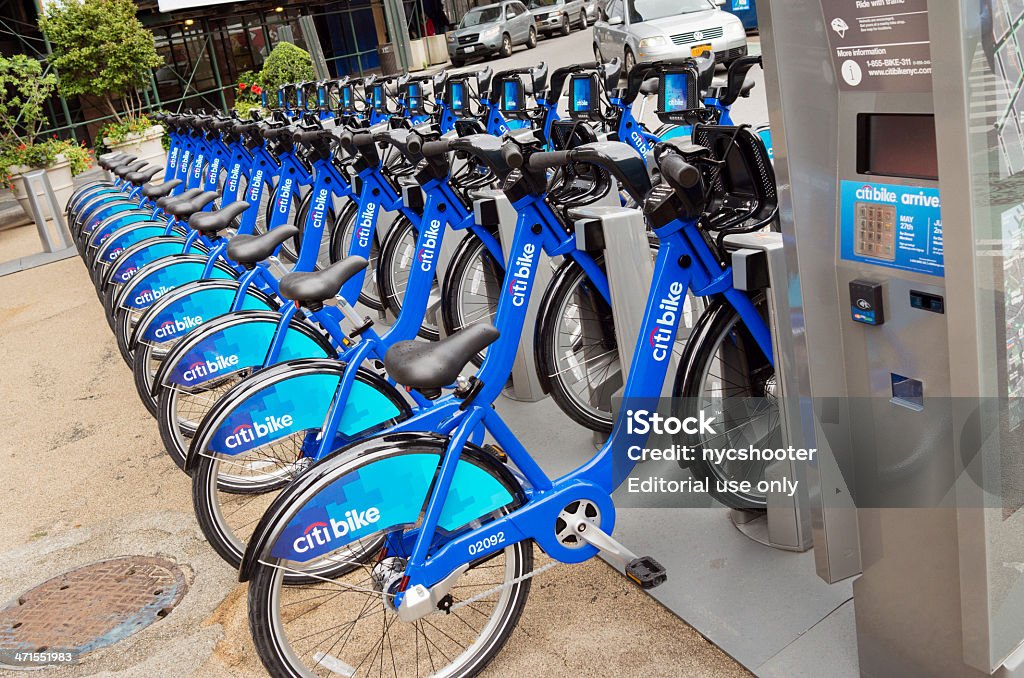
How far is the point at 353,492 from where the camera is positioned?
7.72ft

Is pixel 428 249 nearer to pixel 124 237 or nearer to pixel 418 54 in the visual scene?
pixel 124 237

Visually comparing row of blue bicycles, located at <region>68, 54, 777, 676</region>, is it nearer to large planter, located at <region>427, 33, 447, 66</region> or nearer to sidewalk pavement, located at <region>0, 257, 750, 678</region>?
sidewalk pavement, located at <region>0, 257, 750, 678</region>

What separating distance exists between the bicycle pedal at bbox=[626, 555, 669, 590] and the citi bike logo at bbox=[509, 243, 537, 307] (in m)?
0.88

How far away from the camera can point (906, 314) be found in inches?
71.6

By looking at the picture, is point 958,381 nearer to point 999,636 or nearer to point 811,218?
point 811,218

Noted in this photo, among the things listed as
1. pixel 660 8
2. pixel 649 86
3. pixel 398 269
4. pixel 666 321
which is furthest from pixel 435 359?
pixel 660 8

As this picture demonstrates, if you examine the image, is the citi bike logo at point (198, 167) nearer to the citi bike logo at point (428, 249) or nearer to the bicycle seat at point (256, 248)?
the bicycle seat at point (256, 248)

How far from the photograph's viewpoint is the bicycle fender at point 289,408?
10.1 feet

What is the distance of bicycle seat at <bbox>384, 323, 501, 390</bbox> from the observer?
230cm

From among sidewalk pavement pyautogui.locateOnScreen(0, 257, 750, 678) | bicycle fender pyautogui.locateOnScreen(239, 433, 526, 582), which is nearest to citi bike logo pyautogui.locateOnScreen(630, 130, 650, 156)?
sidewalk pavement pyautogui.locateOnScreen(0, 257, 750, 678)

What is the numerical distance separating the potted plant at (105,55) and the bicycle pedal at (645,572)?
1348cm

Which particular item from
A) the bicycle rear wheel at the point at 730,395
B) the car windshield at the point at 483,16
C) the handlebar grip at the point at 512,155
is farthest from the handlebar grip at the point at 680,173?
the car windshield at the point at 483,16

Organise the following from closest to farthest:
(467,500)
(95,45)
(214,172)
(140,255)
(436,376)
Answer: (436,376)
(467,500)
(140,255)
(214,172)
(95,45)

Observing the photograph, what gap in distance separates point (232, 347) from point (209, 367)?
13cm
